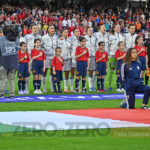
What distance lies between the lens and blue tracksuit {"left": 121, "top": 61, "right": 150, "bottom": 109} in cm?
1404

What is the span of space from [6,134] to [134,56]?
4742 mm

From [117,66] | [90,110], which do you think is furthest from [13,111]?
[117,66]

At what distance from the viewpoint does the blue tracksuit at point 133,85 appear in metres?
14.0

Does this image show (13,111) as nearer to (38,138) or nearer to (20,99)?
(20,99)

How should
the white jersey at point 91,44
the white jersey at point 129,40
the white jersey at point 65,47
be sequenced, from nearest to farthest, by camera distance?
the white jersey at point 65,47 → the white jersey at point 91,44 → the white jersey at point 129,40

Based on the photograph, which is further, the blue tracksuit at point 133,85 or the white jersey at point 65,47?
the white jersey at point 65,47

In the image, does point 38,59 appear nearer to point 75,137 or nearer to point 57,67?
point 57,67

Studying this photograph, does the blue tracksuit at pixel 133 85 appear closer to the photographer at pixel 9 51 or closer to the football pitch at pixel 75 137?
the football pitch at pixel 75 137

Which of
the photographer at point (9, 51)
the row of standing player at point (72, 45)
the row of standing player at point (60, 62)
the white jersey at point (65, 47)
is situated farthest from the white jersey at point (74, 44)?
the photographer at point (9, 51)

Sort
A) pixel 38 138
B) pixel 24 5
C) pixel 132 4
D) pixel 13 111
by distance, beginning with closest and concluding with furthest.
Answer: pixel 38 138 < pixel 13 111 < pixel 24 5 < pixel 132 4

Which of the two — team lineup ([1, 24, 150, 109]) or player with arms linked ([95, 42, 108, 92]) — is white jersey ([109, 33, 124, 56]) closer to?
team lineup ([1, 24, 150, 109])

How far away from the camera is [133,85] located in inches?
554

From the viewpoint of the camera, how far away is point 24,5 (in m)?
45.6

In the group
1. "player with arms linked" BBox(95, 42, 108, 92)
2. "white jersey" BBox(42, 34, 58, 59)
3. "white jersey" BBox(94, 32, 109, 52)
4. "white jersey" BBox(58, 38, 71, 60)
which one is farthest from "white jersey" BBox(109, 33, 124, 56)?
"white jersey" BBox(42, 34, 58, 59)
